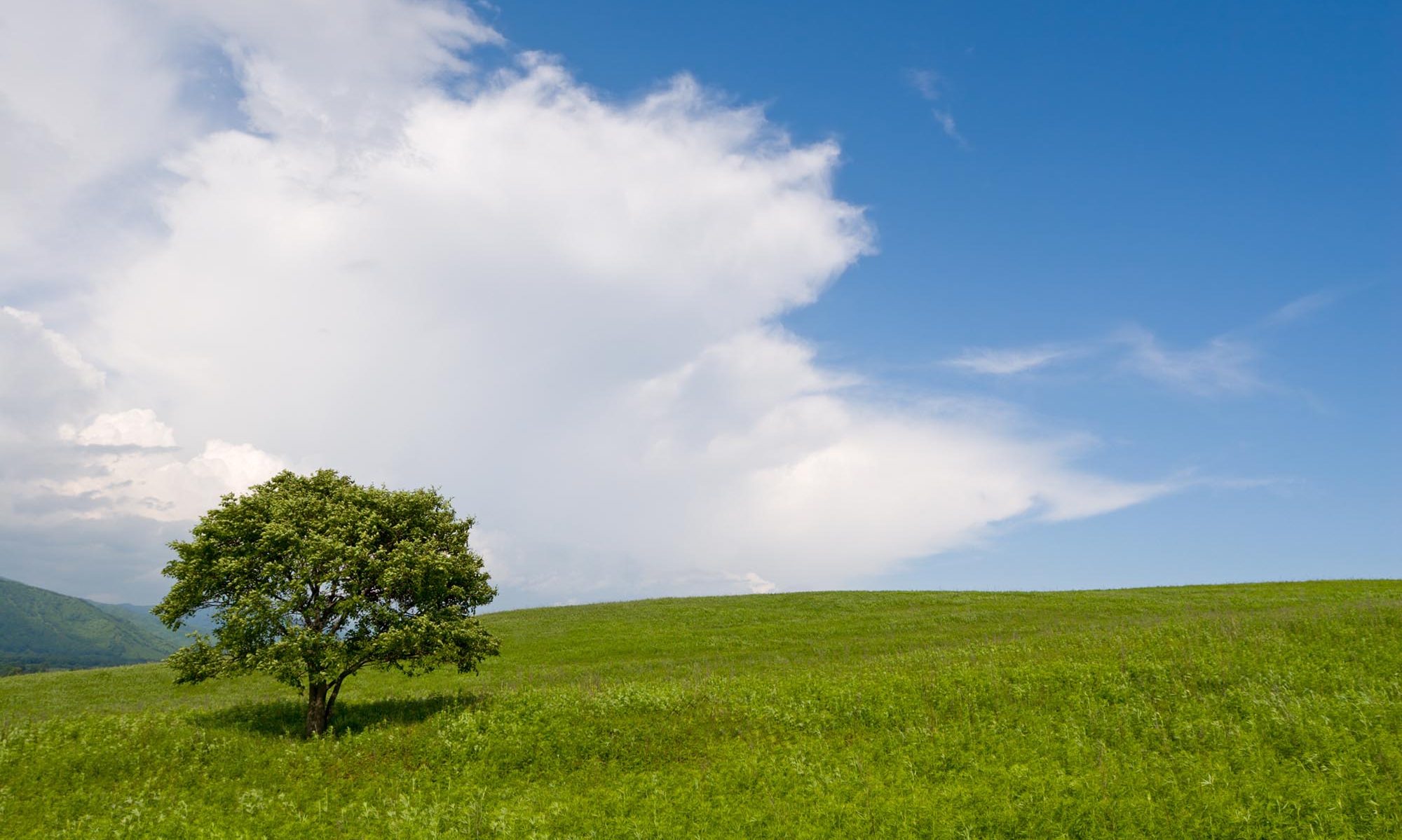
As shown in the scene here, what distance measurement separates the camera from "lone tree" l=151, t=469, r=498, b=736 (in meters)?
28.3

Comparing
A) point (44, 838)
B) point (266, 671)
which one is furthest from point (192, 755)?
point (44, 838)

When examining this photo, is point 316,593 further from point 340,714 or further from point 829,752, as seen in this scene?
point 829,752

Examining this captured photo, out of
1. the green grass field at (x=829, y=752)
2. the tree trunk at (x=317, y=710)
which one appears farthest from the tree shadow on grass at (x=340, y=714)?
the tree trunk at (x=317, y=710)

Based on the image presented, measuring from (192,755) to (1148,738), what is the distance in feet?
112

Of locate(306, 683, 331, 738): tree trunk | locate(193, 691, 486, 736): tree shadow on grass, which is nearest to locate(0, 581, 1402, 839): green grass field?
locate(193, 691, 486, 736): tree shadow on grass

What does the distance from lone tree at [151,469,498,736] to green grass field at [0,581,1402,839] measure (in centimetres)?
274

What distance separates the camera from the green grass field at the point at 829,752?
20.1 metres

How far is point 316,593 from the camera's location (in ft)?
97.7

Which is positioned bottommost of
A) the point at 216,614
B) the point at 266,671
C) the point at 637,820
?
the point at 637,820

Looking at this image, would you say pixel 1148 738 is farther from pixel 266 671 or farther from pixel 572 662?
pixel 572 662

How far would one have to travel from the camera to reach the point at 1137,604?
197 feet

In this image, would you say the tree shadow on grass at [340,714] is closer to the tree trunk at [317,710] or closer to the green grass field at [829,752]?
the green grass field at [829,752]

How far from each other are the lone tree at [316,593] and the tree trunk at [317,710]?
4 centimetres

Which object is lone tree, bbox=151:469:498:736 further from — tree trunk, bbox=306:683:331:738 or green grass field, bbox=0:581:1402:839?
green grass field, bbox=0:581:1402:839
